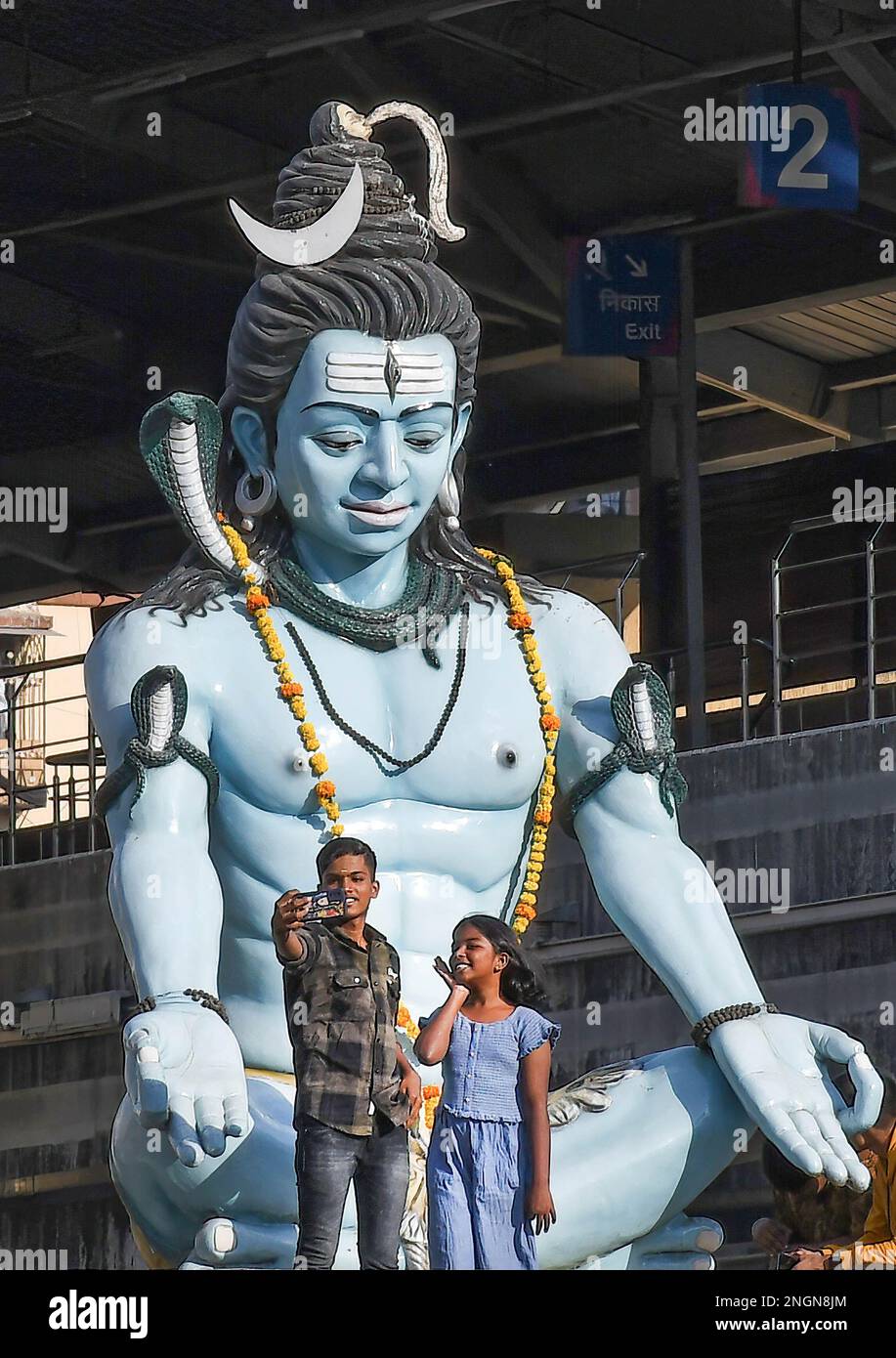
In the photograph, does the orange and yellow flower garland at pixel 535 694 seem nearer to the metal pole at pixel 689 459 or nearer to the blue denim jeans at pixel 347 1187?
the blue denim jeans at pixel 347 1187

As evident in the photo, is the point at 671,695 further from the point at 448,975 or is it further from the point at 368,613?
the point at 448,975

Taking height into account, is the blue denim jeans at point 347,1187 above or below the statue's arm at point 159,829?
below

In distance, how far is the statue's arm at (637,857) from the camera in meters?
6.49

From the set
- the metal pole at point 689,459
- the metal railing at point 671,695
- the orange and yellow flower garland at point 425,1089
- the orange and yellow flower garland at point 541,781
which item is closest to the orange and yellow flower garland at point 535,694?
the orange and yellow flower garland at point 541,781

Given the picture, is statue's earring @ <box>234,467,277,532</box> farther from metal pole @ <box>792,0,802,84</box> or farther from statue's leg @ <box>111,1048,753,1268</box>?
metal pole @ <box>792,0,802,84</box>

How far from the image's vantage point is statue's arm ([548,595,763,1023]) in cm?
649

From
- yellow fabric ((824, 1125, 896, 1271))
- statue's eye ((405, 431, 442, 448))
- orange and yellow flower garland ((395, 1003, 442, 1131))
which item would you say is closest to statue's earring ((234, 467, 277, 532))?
statue's eye ((405, 431, 442, 448))

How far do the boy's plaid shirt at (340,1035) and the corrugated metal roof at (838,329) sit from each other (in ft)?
26.8

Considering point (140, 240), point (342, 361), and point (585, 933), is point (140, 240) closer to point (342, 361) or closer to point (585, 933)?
point (585, 933)

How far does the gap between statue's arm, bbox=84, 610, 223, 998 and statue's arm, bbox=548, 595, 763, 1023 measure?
729 millimetres

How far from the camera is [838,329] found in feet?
46.7

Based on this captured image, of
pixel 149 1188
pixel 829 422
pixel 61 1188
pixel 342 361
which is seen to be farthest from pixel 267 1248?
pixel 829 422

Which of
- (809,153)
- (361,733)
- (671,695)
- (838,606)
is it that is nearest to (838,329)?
(838,606)

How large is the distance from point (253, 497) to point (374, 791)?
2.01ft
